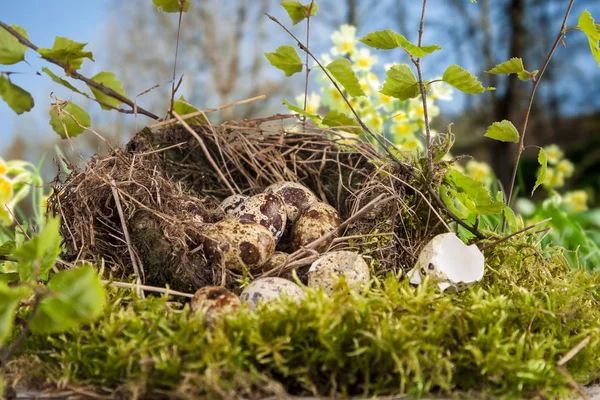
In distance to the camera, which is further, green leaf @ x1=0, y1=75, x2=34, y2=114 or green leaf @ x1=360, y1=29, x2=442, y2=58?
green leaf @ x1=0, y1=75, x2=34, y2=114

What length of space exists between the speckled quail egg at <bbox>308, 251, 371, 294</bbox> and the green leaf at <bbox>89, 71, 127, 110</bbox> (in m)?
0.88

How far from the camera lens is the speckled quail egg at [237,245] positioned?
4.50ft

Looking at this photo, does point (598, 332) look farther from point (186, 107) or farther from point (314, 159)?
point (186, 107)

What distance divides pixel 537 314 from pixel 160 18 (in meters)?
12.1

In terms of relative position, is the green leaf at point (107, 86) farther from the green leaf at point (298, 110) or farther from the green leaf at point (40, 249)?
the green leaf at point (40, 249)

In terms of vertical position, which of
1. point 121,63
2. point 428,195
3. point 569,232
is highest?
point 121,63

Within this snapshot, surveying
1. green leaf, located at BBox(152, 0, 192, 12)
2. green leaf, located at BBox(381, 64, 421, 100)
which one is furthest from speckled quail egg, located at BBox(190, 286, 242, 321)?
green leaf, located at BBox(152, 0, 192, 12)

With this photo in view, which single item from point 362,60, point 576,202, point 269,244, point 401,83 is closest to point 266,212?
point 269,244

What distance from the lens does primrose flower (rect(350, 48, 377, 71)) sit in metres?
2.42

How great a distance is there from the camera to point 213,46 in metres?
11.8

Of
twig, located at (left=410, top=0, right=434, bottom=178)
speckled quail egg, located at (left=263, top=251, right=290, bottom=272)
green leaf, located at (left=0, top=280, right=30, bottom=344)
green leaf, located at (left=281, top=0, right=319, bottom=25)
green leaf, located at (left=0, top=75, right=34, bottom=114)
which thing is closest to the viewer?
green leaf, located at (left=0, top=280, right=30, bottom=344)

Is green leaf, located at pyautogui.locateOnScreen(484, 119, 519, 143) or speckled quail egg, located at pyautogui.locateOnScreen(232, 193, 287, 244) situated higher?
green leaf, located at pyautogui.locateOnScreen(484, 119, 519, 143)

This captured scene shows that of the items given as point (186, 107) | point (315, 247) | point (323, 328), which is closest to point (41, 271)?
point (323, 328)

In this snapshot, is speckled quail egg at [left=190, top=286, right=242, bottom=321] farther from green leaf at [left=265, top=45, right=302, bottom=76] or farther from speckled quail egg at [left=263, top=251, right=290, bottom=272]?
green leaf at [left=265, top=45, right=302, bottom=76]
